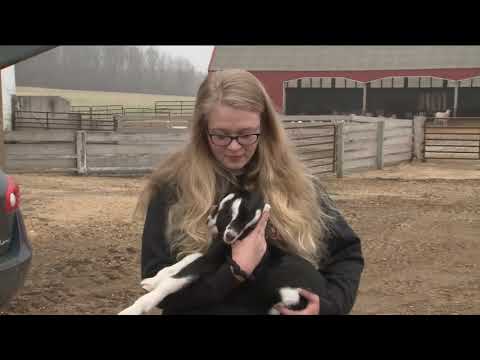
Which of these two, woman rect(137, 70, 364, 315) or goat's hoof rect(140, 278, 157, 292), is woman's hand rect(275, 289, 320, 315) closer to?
woman rect(137, 70, 364, 315)

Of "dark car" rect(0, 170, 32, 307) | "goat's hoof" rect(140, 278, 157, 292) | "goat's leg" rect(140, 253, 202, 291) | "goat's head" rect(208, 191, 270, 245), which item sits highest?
"goat's head" rect(208, 191, 270, 245)

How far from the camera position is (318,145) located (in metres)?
11.9

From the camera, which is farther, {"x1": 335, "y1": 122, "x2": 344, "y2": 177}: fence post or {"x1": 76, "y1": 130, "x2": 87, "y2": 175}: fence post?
{"x1": 335, "y1": 122, "x2": 344, "y2": 177}: fence post

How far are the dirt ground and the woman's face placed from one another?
310 centimetres

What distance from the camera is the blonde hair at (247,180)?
1.54 metres

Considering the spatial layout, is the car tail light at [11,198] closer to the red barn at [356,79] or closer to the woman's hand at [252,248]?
the woman's hand at [252,248]

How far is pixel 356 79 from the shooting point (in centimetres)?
2817

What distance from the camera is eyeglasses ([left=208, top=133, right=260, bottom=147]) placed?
4.94 feet

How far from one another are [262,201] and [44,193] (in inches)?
328

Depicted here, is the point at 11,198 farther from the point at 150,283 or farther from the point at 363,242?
the point at 363,242

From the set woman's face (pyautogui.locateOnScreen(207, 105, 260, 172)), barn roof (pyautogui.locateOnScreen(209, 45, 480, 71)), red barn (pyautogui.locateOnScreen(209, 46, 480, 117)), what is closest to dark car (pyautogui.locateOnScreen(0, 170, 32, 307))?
woman's face (pyautogui.locateOnScreen(207, 105, 260, 172))

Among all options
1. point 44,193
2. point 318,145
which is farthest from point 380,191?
point 44,193

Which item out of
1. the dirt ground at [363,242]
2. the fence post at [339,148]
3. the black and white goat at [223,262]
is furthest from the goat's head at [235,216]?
the fence post at [339,148]
